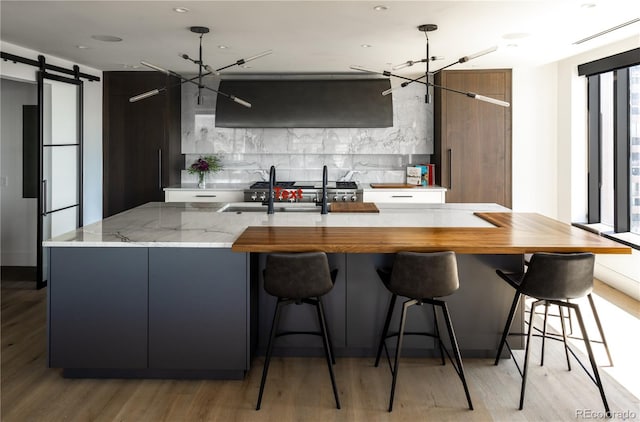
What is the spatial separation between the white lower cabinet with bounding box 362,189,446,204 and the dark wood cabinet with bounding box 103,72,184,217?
2482 mm

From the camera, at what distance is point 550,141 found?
23.9 feet

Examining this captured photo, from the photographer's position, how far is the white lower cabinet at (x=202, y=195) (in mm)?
7273

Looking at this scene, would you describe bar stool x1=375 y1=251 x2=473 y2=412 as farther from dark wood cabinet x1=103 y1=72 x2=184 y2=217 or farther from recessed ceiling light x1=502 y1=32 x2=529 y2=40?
dark wood cabinet x1=103 y1=72 x2=184 y2=217

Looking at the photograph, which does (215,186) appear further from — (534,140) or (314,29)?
(534,140)

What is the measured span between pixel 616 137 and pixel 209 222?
4178 millimetres

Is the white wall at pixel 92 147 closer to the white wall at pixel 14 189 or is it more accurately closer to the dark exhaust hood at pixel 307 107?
the white wall at pixel 14 189

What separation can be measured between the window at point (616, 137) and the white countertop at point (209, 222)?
1.73m

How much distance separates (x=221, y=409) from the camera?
3225 millimetres

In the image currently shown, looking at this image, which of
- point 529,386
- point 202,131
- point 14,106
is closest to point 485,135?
point 202,131

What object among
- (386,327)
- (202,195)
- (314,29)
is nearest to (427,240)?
(386,327)

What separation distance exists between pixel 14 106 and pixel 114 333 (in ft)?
13.5

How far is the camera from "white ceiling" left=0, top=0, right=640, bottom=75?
412 cm

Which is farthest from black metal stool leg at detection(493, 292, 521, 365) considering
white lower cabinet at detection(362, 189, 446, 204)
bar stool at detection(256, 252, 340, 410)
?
white lower cabinet at detection(362, 189, 446, 204)

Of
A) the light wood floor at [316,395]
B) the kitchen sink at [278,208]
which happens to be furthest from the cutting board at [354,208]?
the light wood floor at [316,395]
